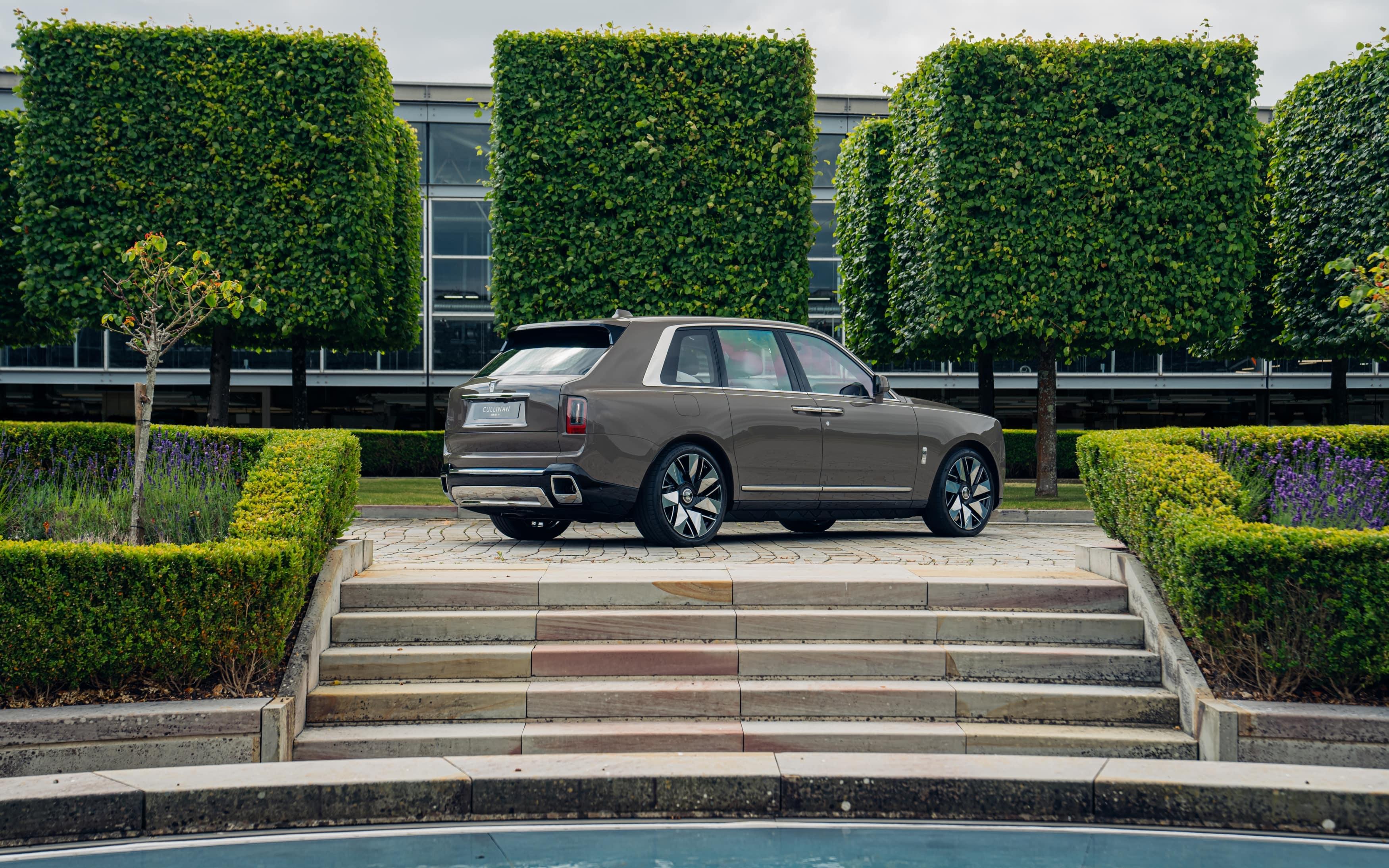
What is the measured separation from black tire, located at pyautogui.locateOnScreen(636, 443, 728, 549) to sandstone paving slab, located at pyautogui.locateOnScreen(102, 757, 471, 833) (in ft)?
12.3

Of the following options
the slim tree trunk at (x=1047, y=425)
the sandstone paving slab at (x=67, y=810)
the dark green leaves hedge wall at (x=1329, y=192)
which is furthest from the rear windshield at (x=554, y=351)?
the dark green leaves hedge wall at (x=1329, y=192)

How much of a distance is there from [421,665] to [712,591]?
1.65 m

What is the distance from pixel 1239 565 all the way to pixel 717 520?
4.08 meters

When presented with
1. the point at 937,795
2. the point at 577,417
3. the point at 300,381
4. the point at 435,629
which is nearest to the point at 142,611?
the point at 435,629

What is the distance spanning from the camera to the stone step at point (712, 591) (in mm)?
6043

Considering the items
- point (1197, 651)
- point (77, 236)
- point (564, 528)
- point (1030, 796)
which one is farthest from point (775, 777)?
point (77, 236)

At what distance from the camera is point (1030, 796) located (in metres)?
4.40

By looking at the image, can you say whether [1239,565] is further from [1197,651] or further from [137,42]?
[137,42]

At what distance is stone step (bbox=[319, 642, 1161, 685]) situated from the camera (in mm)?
5535

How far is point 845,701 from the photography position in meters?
5.32

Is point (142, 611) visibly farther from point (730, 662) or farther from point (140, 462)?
point (730, 662)

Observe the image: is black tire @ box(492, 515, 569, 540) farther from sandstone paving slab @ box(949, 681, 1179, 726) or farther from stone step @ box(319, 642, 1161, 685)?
sandstone paving slab @ box(949, 681, 1179, 726)

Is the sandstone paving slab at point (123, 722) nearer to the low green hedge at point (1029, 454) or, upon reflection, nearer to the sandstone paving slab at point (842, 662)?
the sandstone paving slab at point (842, 662)

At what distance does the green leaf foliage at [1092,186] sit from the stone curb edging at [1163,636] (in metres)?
9.25
